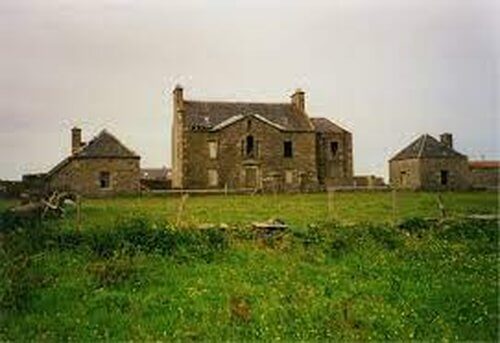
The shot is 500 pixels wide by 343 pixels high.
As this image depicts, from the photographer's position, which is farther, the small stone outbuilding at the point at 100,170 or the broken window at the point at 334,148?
the broken window at the point at 334,148

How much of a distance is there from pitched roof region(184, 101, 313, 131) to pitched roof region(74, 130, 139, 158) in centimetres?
603

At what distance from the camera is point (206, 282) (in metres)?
14.3

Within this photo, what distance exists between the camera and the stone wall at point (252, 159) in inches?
1997

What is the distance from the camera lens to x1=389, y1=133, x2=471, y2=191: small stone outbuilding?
5319cm

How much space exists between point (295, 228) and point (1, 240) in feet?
23.6

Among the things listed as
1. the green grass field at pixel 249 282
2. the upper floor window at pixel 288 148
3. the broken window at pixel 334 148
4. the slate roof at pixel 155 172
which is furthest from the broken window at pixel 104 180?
the slate roof at pixel 155 172

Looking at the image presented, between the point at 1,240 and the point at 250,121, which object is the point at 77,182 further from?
the point at 1,240

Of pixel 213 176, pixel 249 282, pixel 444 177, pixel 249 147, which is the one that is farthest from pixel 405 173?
pixel 249 282

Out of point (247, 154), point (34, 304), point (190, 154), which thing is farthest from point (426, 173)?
point (34, 304)

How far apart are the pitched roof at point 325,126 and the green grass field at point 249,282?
36.3m

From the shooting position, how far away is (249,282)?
568 inches

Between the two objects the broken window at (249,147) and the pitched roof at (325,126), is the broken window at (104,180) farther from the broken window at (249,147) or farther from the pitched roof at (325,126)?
the pitched roof at (325,126)

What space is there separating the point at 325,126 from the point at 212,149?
10.3 m

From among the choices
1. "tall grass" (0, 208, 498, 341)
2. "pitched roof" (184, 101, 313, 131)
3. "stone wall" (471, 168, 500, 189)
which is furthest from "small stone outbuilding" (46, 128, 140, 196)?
"tall grass" (0, 208, 498, 341)
